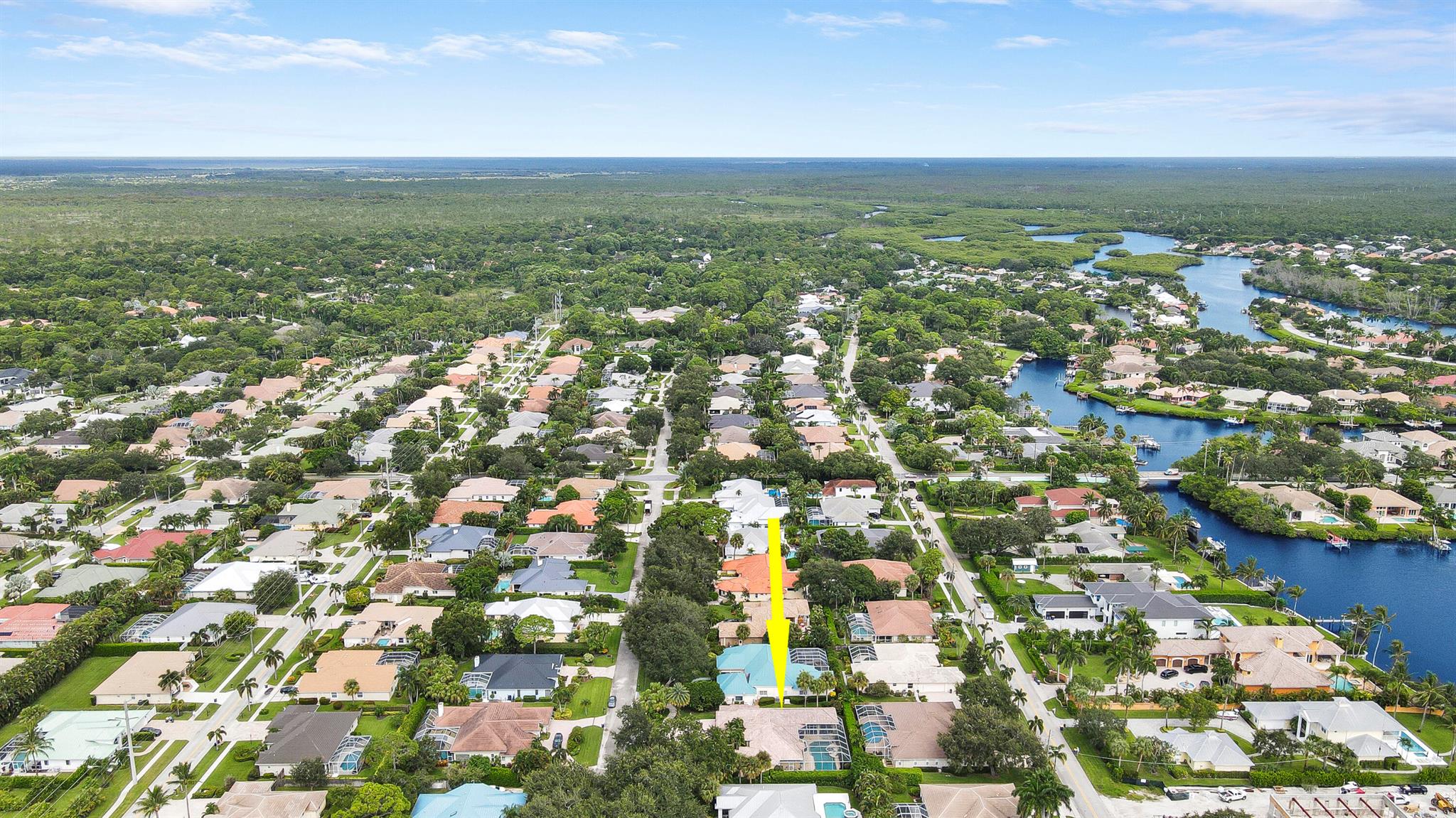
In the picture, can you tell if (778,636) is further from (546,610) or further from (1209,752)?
(1209,752)

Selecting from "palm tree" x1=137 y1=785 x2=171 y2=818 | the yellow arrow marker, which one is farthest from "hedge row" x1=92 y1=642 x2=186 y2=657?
the yellow arrow marker

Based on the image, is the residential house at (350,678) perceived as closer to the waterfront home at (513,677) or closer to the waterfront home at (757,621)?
the waterfront home at (513,677)

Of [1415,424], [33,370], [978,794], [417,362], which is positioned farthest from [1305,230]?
[33,370]

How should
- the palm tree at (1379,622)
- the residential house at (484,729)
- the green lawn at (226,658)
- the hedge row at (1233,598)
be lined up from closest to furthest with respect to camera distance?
the residential house at (484,729)
the green lawn at (226,658)
the palm tree at (1379,622)
the hedge row at (1233,598)

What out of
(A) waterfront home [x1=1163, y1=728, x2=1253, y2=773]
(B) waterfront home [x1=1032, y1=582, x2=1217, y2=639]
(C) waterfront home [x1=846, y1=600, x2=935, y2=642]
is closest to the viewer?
(A) waterfront home [x1=1163, y1=728, x2=1253, y2=773]

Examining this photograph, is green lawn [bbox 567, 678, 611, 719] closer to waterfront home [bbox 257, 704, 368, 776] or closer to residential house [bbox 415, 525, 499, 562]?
waterfront home [bbox 257, 704, 368, 776]

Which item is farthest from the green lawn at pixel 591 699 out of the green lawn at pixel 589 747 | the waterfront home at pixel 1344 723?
the waterfront home at pixel 1344 723
